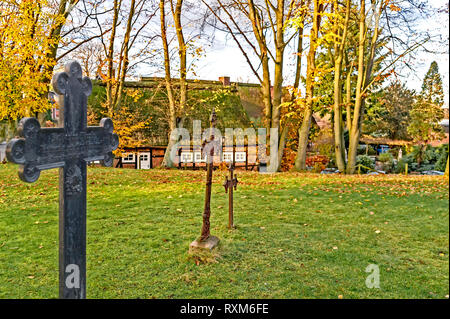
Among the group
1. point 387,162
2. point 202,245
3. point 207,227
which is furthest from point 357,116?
point 387,162

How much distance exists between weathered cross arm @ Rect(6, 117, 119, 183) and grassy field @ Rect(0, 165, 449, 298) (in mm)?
1763

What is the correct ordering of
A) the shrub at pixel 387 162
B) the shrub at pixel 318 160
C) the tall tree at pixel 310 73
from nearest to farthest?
the tall tree at pixel 310 73
the shrub at pixel 318 160
the shrub at pixel 387 162

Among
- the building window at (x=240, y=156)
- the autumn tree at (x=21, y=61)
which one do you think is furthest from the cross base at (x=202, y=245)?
the building window at (x=240, y=156)

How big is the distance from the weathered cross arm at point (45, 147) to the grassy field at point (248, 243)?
1.76m

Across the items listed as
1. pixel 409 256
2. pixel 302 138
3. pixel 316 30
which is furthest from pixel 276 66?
pixel 409 256

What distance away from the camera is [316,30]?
47.1 feet

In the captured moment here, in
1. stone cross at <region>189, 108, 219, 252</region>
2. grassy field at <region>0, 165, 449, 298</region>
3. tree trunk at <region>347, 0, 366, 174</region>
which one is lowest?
grassy field at <region>0, 165, 449, 298</region>

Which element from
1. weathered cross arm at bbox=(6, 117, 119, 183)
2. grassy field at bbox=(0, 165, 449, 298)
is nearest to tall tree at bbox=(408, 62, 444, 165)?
grassy field at bbox=(0, 165, 449, 298)

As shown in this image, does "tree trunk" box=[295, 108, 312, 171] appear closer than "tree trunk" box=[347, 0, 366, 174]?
No

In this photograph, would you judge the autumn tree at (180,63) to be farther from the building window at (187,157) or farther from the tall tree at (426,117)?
the tall tree at (426,117)

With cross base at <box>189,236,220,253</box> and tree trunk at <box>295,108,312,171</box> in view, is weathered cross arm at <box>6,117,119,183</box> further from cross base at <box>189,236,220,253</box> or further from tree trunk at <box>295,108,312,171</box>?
tree trunk at <box>295,108,312,171</box>

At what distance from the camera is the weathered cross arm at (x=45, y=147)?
9.64 ft

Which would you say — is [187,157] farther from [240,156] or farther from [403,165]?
[403,165]

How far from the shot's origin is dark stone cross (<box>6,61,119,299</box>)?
308 cm
